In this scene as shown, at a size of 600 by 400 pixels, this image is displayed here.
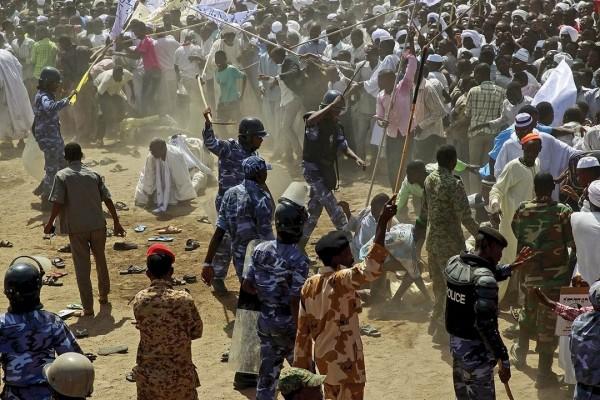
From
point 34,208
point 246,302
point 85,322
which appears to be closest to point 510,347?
point 246,302

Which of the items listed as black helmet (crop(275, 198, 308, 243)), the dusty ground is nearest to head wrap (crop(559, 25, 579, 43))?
the dusty ground

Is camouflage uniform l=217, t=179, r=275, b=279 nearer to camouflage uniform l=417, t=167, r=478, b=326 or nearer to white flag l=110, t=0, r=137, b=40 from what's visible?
camouflage uniform l=417, t=167, r=478, b=326

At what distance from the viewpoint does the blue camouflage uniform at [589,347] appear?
20.0ft

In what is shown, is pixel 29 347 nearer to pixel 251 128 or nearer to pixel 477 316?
pixel 477 316

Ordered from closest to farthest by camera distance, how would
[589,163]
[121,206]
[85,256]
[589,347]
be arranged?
[589,347]
[589,163]
[85,256]
[121,206]

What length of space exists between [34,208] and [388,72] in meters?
5.14

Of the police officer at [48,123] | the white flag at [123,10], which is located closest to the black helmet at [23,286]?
the police officer at [48,123]

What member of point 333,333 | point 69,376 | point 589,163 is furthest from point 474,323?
point 69,376

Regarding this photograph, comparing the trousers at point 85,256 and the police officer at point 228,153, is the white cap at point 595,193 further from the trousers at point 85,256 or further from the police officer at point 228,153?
the trousers at point 85,256

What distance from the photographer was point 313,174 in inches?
444

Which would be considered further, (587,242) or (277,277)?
(587,242)

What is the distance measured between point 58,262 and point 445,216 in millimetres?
4844

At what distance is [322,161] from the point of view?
11195 millimetres

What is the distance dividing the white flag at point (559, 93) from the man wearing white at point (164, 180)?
4798mm
